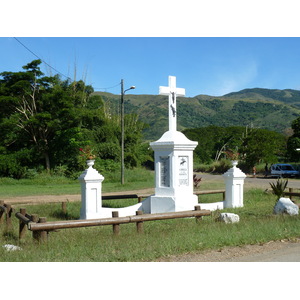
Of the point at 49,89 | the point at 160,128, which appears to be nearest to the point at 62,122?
the point at 49,89

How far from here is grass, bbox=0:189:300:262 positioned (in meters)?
6.56

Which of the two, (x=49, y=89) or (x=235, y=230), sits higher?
(x=49, y=89)

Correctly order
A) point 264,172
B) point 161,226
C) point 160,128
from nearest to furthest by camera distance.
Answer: point 161,226 → point 264,172 → point 160,128

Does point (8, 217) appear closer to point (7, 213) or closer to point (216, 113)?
point (7, 213)

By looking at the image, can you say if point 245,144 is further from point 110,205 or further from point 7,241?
point 7,241

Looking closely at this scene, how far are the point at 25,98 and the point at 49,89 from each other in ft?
7.36

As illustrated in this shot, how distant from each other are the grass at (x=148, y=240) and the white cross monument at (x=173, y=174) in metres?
1.61

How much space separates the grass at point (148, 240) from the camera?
21.5 feet

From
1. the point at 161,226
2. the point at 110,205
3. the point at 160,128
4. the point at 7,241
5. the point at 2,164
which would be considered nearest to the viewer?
the point at 7,241

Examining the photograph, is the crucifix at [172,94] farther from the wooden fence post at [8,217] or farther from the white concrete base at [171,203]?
the wooden fence post at [8,217]

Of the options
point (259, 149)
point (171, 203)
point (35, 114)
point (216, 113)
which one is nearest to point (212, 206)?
point (171, 203)

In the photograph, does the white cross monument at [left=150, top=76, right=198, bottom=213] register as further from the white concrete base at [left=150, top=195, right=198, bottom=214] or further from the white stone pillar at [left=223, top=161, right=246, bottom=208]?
the white stone pillar at [left=223, top=161, right=246, bottom=208]

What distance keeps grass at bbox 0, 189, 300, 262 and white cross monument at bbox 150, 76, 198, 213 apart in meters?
1.61

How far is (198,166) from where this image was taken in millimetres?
55156
